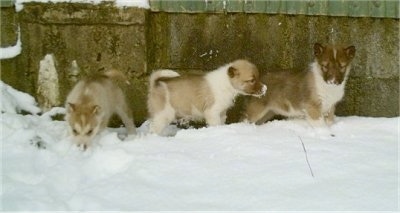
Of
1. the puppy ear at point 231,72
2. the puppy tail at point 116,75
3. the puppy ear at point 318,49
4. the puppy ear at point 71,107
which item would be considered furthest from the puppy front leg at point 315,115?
the puppy ear at point 71,107

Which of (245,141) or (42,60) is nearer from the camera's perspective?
(245,141)

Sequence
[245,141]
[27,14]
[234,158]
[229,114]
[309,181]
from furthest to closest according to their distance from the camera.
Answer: [229,114], [27,14], [245,141], [234,158], [309,181]

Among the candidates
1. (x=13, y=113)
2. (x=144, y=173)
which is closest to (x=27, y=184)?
(x=144, y=173)

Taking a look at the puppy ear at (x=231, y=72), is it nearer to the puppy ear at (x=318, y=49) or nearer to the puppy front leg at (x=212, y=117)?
the puppy front leg at (x=212, y=117)

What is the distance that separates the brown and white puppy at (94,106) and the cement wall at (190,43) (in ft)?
1.19

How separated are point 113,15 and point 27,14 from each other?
3.48ft

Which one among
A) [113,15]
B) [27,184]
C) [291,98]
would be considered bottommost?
[27,184]

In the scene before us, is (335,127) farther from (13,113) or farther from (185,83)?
(13,113)

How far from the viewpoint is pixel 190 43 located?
6977 mm

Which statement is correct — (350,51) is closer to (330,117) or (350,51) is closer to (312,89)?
(312,89)

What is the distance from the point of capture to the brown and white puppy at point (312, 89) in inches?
245

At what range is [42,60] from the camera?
6.88 metres

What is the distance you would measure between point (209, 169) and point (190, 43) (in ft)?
7.63

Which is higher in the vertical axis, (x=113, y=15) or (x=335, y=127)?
(x=113, y=15)
